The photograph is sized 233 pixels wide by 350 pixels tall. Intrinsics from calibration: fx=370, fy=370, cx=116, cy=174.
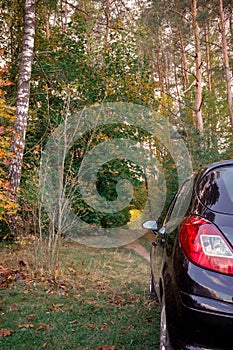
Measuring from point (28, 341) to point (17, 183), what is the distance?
200 inches

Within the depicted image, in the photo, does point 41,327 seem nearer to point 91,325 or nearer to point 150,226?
point 91,325

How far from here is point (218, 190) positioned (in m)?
2.18

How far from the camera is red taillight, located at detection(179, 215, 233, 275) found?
74.0 inches

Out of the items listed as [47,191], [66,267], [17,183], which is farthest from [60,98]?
[66,267]

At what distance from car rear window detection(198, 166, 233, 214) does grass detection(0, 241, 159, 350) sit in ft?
5.87

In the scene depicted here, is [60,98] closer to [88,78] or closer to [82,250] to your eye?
[88,78]

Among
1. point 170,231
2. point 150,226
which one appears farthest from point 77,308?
point 170,231

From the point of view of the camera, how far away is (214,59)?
2448cm

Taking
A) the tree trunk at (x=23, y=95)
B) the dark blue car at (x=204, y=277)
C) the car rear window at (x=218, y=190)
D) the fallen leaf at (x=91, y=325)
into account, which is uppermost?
the tree trunk at (x=23, y=95)

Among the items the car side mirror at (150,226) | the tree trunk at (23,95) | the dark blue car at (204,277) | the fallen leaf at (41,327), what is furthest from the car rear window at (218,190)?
the tree trunk at (23,95)

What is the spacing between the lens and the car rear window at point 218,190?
6.78 feet

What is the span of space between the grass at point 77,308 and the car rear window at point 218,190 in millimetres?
1790

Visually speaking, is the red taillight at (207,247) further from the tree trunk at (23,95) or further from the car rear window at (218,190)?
the tree trunk at (23,95)

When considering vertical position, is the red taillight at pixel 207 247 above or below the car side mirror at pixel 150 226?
above
